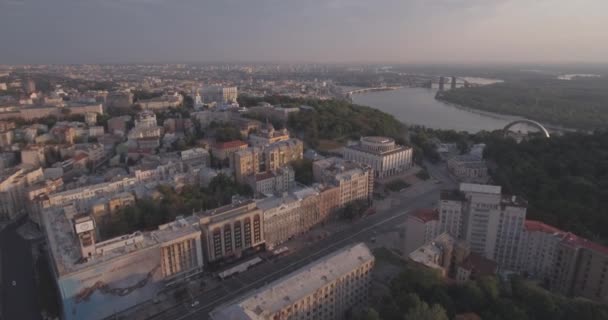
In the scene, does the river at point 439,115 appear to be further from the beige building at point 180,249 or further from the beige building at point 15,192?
the beige building at point 15,192

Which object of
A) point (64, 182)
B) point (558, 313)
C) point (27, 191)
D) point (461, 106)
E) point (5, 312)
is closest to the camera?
point (558, 313)

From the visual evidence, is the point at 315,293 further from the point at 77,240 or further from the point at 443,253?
the point at 77,240

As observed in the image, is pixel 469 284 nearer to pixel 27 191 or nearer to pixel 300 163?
pixel 300 163

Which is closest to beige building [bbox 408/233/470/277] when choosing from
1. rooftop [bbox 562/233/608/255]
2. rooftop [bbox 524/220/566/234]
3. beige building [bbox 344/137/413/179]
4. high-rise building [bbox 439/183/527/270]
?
high-rise building [bbox 439/183/527/270]

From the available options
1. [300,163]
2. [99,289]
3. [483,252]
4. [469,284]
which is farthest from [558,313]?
[300,163]

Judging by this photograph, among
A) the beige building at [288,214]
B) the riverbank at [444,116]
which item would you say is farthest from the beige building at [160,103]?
the beige building at [288,214]

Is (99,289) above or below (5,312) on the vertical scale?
above
